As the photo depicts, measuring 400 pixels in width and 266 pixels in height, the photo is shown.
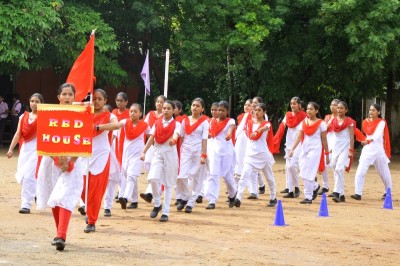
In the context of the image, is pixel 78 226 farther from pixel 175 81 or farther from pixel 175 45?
pixel 175 81

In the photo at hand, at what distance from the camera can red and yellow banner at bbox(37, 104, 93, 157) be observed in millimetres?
10359

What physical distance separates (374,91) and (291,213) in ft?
60.5

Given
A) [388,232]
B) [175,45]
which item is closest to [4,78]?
[175,45]

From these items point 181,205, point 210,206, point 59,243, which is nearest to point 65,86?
point 59,243

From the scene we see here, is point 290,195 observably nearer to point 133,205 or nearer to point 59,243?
point 133,205

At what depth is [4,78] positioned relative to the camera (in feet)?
111

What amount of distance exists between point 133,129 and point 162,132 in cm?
149

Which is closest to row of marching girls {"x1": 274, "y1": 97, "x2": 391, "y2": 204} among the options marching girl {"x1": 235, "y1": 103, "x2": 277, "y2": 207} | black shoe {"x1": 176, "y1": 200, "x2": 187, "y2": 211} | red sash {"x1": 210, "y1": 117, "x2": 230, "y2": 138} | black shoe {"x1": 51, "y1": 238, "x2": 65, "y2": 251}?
marching girl {"x1": 235, "y1": 103, "x2": 277, "y2": 207}

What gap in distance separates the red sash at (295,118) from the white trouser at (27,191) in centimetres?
568

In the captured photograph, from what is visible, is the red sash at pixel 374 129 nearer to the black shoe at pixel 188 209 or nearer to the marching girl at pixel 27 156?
the black shoe at pixel 188 209

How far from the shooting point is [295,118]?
18.2 metres

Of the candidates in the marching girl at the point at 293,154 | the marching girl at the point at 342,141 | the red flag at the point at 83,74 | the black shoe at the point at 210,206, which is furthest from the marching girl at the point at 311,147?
the red flag at the point at 83,74

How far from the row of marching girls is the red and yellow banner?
692 centimetres

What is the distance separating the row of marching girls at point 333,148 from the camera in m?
16.8
